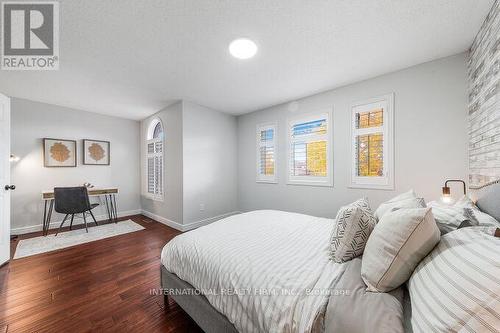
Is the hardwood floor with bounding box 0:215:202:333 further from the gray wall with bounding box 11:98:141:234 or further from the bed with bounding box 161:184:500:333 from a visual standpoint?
the gray wall with bounding box 11:98:141:234

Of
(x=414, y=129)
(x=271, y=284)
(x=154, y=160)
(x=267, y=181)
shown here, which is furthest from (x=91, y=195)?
(x=414, y=129)

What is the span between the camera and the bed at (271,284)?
84cm

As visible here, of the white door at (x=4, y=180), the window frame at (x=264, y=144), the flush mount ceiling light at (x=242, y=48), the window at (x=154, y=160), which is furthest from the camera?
the window at (x=154, y=160)

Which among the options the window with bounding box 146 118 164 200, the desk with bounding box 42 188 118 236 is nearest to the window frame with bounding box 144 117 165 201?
the window with bounding box 146 118 164 200

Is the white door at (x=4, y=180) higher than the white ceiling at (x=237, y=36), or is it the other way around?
the white ceiling at (x=237, y=36)

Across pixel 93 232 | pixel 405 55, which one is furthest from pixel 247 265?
pixel 93 232

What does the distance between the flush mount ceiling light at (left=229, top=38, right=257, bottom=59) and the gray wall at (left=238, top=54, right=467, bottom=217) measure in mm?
1700

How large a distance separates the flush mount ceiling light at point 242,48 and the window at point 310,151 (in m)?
1.73

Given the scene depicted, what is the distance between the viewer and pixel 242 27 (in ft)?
5.79

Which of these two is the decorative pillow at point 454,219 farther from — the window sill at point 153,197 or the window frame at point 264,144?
the window sill at point 153,197

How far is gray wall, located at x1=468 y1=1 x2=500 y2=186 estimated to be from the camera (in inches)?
60.7

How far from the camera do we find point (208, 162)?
13.4 ft

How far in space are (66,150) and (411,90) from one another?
6.14m

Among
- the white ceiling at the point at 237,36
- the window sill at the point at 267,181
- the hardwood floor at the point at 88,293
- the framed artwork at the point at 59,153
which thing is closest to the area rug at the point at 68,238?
the hardwood floor at the point at 88,293
